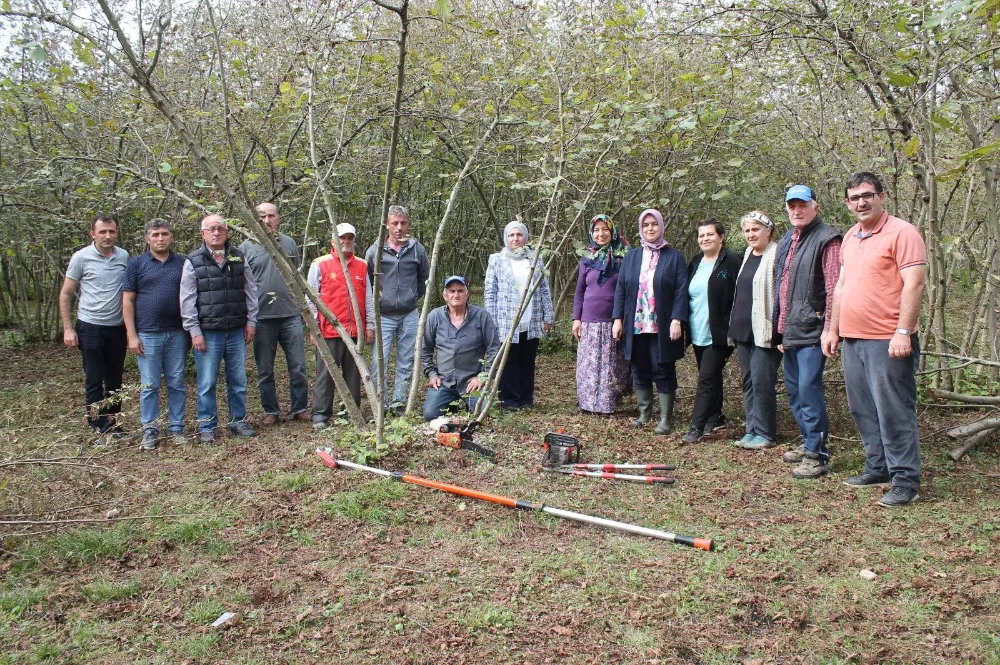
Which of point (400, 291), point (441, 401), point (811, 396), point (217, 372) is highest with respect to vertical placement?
point (400, 291)

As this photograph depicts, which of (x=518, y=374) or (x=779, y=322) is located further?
(x=518, y=374)

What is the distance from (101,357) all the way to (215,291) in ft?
3.37

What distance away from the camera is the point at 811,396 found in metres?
4.51

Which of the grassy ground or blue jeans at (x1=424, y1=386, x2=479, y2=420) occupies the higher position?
blue jeans at (x1=424, y1=386, x2=479, y2=420)

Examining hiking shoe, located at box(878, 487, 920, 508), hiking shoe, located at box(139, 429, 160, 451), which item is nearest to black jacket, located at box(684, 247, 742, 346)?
hiking shoe, located at box(878, 487, 920, 508)

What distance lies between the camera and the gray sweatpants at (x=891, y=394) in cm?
380

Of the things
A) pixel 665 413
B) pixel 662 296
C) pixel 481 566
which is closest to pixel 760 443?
pixel 665 413

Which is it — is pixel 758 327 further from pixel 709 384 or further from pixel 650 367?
pixel 650 367

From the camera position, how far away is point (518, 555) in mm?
3430

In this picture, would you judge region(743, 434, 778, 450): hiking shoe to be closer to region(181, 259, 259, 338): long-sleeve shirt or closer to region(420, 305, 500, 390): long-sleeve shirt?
region(420, 305, 500, 390): long-sleeve shirt

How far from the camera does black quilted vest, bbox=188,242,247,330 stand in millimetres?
5344

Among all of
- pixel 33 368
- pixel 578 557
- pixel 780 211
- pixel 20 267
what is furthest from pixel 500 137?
pixel 20 267

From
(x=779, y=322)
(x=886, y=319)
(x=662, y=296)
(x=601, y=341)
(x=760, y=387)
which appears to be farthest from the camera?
(x=601, y=341)

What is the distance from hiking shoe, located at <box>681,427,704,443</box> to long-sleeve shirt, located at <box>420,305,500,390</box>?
158 centimetres
